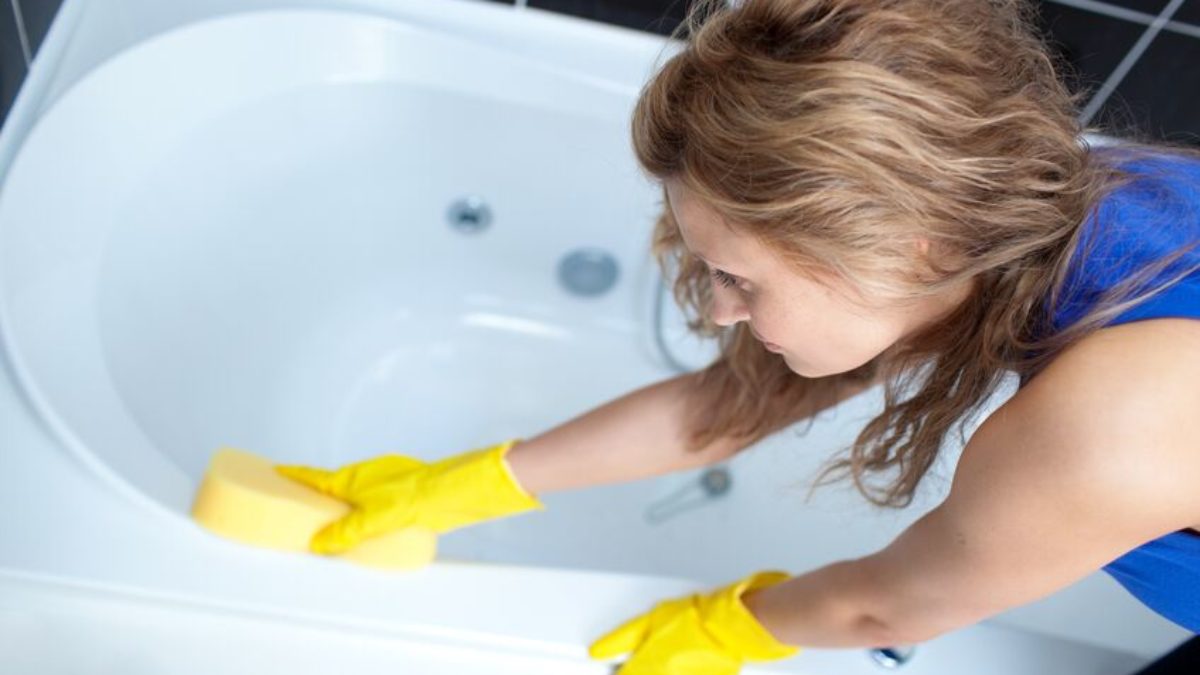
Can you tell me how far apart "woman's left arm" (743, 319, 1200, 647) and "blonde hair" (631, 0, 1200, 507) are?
45 millimetres

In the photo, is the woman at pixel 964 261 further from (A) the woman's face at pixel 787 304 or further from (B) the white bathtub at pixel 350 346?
(B) the white bathtub at pixel 350 346

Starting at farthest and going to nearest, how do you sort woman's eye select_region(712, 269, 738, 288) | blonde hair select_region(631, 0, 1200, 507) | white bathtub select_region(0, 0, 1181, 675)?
1. white bathtub select_region(0, 0, 1181, 675)
2. woman's eye select_region(712, 269, 738, 288)
3. blonde hair select_region(631, 0, 1200, 507)

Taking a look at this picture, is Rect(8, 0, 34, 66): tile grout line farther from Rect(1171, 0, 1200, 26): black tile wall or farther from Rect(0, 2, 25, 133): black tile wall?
Rect(1171, 0, 1200, 26): black tile wall

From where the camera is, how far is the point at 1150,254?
28.5 inches

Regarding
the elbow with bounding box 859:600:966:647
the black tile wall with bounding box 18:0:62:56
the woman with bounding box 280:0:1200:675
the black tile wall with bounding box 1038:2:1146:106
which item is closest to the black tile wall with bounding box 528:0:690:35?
the black tile wall with bounding box 1038:2:1146:106

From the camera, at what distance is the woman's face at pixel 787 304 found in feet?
2.38

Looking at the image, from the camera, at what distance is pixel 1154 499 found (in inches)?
26.4

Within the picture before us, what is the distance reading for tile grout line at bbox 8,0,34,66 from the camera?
1055 millimetres

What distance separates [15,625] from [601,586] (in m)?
0.51

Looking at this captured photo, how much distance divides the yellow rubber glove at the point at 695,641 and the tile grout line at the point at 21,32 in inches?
31.0

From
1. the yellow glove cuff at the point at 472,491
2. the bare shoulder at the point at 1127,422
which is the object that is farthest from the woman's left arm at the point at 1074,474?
the yellow glove cuff at the point at 472,491

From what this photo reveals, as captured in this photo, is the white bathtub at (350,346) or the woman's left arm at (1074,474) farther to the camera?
the white bathtub at (350,346)

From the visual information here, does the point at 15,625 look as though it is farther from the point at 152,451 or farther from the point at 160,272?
the point at 160,272

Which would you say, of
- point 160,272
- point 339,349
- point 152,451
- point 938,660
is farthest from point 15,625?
point 938,660
